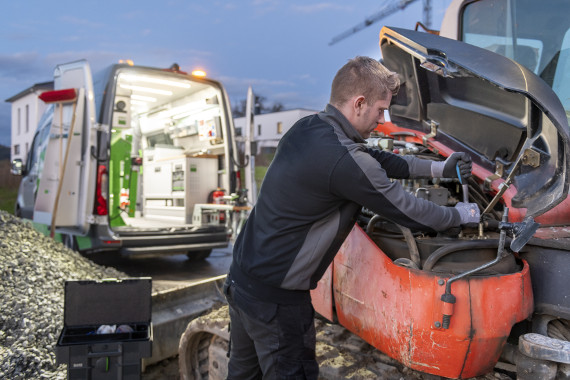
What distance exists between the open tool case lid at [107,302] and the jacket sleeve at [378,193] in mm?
1812

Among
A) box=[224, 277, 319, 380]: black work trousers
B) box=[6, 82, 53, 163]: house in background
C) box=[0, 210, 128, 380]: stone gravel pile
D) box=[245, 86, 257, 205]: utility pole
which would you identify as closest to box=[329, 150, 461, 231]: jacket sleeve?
box=[224, 277, 319, 380]: black work trousers

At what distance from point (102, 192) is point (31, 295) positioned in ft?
7.22

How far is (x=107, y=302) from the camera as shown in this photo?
3178 millimetres

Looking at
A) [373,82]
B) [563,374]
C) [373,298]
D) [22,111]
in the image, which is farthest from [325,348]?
[22,111]

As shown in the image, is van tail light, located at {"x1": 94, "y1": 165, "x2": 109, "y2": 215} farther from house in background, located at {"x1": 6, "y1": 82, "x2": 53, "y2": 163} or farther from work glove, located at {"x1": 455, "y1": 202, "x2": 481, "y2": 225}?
house in background, located at {"x1": 6, "y1": 82, "x2": 53, "y2": 163}

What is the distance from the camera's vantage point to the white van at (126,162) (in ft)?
20.1

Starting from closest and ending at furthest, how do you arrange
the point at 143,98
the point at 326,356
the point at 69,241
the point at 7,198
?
the point at 326,356, the point at 69,241, the point at 143,98, the point at 7,198

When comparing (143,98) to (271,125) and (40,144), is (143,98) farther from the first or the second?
(271,125)

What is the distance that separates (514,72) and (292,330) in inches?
53.0

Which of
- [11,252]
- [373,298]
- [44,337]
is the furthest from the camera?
[11,252]

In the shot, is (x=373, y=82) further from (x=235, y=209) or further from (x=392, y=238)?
(x=235, y=209)

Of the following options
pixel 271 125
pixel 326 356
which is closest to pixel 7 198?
pixel 326 356

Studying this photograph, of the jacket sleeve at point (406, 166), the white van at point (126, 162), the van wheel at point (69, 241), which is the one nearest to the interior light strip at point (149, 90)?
the white van at point (126, 162)

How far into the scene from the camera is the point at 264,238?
6.77 ft
